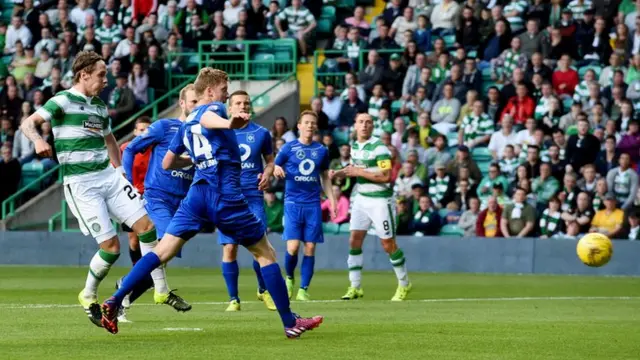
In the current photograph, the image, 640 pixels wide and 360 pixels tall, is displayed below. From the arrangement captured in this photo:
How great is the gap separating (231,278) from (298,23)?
16.4 meters

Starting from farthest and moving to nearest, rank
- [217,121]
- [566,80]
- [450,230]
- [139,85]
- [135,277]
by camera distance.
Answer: [139,85] < [566,80] < [450,230] < [135,277] < [217,121]

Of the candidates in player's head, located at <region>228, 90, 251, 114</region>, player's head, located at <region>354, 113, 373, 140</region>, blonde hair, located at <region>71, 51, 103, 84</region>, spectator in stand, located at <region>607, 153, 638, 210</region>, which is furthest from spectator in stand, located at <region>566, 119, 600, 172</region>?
blonde hair, located at <region>71, 51, 103, 84</region>

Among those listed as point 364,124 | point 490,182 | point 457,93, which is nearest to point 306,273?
point 364,124

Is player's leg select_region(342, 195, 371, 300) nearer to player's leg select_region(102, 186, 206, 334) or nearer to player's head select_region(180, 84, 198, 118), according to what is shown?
player's head select_region(180, 84, 198, 118)

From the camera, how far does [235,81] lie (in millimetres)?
30422

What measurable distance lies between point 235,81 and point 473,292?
13242 millimetres

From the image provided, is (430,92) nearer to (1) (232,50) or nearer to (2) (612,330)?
(1) (232,50)

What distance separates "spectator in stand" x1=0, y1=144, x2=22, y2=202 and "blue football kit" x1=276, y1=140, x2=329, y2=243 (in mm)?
12699

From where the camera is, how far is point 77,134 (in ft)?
38.7

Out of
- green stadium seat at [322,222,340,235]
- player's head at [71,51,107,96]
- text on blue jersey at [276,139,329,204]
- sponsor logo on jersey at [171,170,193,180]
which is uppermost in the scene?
player's head at [71,51,107,96]

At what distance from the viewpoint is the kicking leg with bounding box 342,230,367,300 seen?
17.0 metres

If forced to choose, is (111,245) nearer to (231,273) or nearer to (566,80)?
(231,273)

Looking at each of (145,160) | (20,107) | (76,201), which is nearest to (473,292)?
(145,160)

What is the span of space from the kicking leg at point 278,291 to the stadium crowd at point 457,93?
44.6 ft
